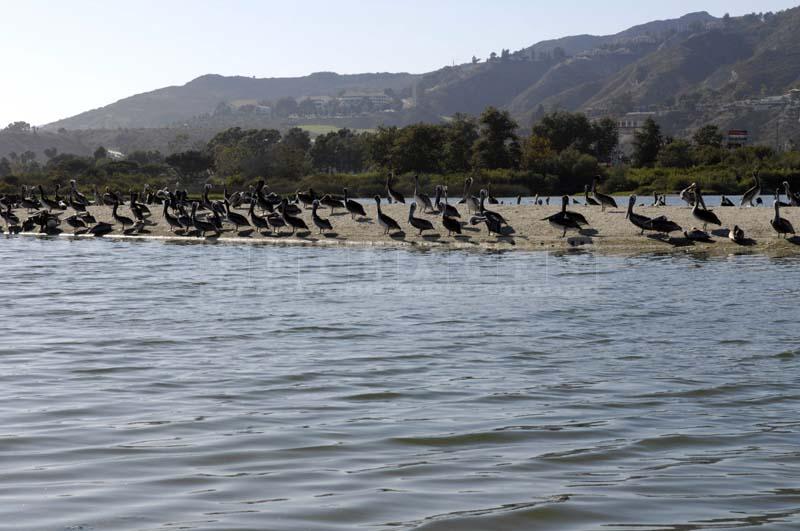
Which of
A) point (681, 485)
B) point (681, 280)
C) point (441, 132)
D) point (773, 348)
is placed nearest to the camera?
point (681, 485)

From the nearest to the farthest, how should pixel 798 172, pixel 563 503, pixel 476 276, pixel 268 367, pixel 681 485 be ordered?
pixel 563 503
pixel 681 485
pixel 268 367
pixel 476 276
pixel 798 172

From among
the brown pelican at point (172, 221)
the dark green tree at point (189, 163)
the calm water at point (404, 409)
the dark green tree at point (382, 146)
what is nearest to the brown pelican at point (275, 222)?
the brown pelican at point (172, 221)

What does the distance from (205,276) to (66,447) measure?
17396 millimetres

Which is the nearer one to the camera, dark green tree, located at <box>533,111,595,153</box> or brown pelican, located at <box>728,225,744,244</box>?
brown pelican, located at <box>728,225,744,244</box>

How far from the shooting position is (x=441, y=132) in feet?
368

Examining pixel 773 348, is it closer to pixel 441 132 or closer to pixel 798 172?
pixel 798 172

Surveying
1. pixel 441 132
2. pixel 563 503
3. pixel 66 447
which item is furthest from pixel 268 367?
pixel 441 132

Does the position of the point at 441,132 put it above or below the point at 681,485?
above

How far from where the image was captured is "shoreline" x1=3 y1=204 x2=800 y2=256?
1148 inches

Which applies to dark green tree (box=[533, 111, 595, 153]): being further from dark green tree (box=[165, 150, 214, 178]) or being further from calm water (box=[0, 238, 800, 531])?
calm water (box=[0, 238, 800, 531])

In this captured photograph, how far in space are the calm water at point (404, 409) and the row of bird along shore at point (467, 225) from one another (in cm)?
881

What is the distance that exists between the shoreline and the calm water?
8270 mm

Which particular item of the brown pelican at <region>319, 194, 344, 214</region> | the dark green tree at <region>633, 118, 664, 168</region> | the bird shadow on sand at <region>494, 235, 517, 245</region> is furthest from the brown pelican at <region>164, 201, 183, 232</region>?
the dark green tree at <region>633, 118, 664, 168</region>

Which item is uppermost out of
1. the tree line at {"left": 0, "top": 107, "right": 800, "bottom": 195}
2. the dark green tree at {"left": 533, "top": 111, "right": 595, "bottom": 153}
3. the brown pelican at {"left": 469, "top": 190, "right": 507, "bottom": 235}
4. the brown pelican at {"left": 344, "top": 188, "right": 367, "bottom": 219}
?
the dark green tree at {"left": 533, "top": 111, "right": 595, "bottom": 153}
